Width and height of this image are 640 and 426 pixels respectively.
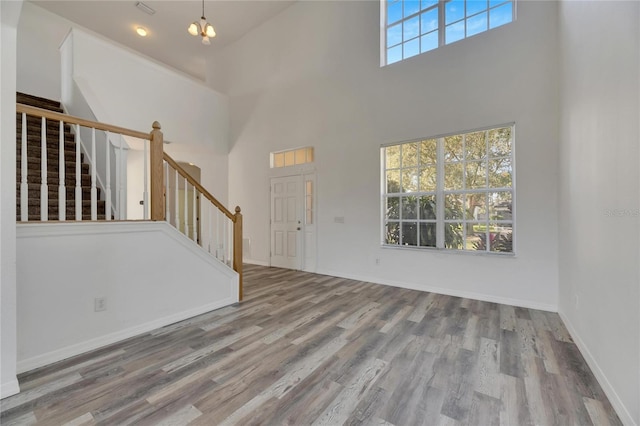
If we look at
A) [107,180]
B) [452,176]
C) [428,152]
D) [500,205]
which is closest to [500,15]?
[428,152]

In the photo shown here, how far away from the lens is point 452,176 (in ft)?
13.0

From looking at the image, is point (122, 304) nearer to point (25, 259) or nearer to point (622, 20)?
point (25, 259)

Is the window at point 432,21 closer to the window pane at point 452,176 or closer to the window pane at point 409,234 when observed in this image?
the window pane at point 452,176

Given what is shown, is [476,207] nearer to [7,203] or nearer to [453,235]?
[453,235]

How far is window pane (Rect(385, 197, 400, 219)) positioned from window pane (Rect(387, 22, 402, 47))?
260 cm

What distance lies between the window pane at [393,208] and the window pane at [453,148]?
38.3 inches

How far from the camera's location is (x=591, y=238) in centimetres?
210

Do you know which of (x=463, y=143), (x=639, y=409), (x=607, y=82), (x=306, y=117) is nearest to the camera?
(x=639, y=409)

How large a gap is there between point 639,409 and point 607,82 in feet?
6.38

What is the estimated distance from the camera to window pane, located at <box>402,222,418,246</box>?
427cm

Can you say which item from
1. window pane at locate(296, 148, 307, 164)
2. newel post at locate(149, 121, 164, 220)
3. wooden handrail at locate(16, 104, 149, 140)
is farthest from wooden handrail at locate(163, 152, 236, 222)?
window pane at locate(296, 148, 307, 164)

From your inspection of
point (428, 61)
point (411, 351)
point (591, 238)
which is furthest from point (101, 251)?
point (428, 61)

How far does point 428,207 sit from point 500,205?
0.92m

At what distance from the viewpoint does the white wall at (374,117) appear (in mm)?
3314
